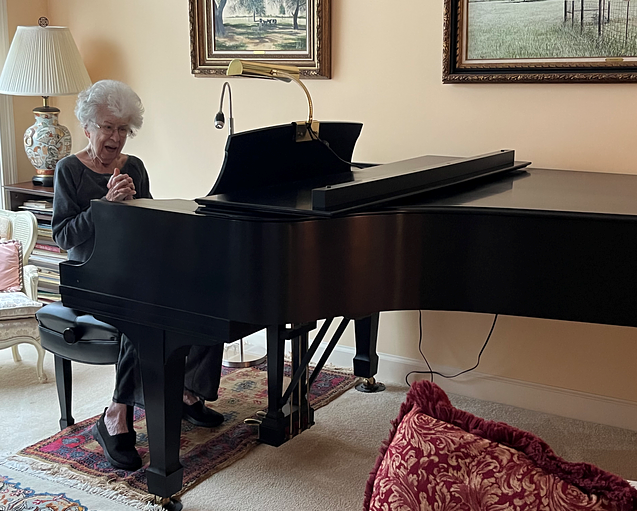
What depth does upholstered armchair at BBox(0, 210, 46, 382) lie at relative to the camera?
3.19 metres

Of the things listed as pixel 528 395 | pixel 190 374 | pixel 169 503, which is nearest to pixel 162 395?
pixel 169 503

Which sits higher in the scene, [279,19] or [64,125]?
[279,19]

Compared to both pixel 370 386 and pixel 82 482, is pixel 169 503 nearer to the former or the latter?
pixel 82 482

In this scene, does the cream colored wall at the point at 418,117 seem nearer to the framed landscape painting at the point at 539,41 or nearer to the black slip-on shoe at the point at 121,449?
the framed landscape painting at the point at 539,41

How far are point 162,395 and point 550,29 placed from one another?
1.93 meters

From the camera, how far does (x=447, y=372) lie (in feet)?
11.0

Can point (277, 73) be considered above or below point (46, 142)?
above

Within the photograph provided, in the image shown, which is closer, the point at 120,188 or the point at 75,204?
the point at 120,188

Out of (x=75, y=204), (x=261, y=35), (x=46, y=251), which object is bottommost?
(x=46, y=251)

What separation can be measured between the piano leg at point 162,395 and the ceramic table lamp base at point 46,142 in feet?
6.64

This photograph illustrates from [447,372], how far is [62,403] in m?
1.59

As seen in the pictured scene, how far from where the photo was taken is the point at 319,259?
1974 millimetres

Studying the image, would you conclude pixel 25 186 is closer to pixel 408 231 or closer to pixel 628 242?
pixel 408 231

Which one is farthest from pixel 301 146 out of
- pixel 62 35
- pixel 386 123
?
pixel 62 35
